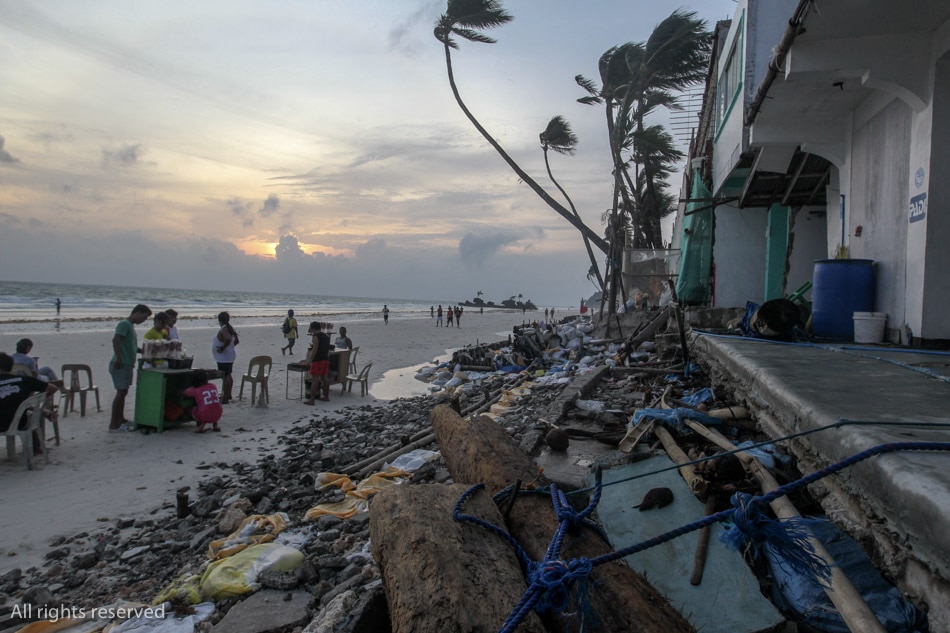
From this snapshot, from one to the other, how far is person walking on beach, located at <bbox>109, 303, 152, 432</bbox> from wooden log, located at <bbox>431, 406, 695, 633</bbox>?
598cm

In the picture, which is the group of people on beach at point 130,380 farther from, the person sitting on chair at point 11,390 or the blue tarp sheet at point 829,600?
the blue tarp sheet at point 829,600

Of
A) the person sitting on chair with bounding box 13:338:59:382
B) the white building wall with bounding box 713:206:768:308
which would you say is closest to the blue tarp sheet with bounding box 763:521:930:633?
the person sitting on chair with bounding box 13:338:59:382

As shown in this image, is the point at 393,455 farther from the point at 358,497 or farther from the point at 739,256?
the point at 739,256

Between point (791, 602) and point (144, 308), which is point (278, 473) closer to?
point (144, 308)

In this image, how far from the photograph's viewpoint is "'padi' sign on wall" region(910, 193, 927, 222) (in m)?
5.05

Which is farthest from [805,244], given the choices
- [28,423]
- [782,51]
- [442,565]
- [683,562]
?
[28,423]

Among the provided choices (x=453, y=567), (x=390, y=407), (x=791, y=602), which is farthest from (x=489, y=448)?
(x=390, y=407)

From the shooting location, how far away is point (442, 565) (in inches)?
71.4

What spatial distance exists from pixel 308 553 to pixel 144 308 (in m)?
6.26

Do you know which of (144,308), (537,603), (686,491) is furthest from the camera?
(144,308)

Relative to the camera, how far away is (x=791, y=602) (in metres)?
2.21

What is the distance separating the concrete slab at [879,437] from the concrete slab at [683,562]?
50 centimetres

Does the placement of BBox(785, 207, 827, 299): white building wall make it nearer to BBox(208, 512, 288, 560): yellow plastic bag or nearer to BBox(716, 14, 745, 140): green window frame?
BBox(716, 14, 745, 140): green window frame

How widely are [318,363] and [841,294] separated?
8232 millimetres
